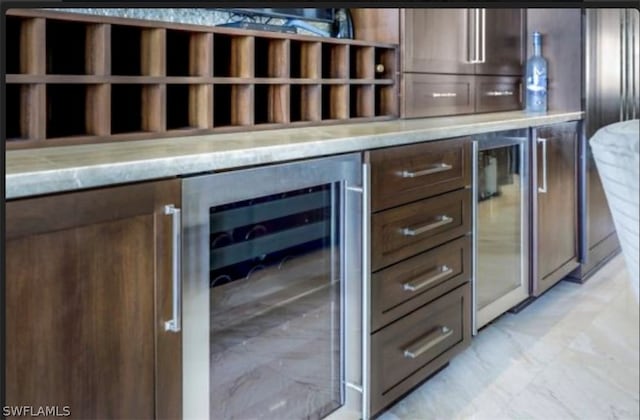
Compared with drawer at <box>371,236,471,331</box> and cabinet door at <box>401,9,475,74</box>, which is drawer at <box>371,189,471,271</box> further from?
cabinet door at <box>401,9,475,74</box>

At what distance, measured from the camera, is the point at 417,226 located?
5.34 feet

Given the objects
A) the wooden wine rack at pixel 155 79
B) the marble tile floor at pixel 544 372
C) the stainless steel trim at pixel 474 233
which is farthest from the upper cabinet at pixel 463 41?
the marble tile floor at pixel 544 372

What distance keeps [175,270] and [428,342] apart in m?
0.93

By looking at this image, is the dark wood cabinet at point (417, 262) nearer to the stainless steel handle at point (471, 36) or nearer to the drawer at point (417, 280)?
the drawer at point (417, 280)

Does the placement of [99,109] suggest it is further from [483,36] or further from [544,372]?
[483,36]

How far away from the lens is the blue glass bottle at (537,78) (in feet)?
8.98

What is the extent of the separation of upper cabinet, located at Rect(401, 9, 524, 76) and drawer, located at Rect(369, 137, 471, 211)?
0.47 m

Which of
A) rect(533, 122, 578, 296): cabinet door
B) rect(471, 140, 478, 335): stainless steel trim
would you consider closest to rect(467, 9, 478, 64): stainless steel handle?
rect(533, 122, 578, 296): cabinet door

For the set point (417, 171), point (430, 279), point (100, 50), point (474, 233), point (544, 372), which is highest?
point (100, 50)

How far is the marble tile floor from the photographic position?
1.65 m

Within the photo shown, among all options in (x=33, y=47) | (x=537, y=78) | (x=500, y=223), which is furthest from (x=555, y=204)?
(x=33, y=47)

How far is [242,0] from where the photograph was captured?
1574mm

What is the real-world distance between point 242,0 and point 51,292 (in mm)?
981

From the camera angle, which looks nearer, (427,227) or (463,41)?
(427,227)
